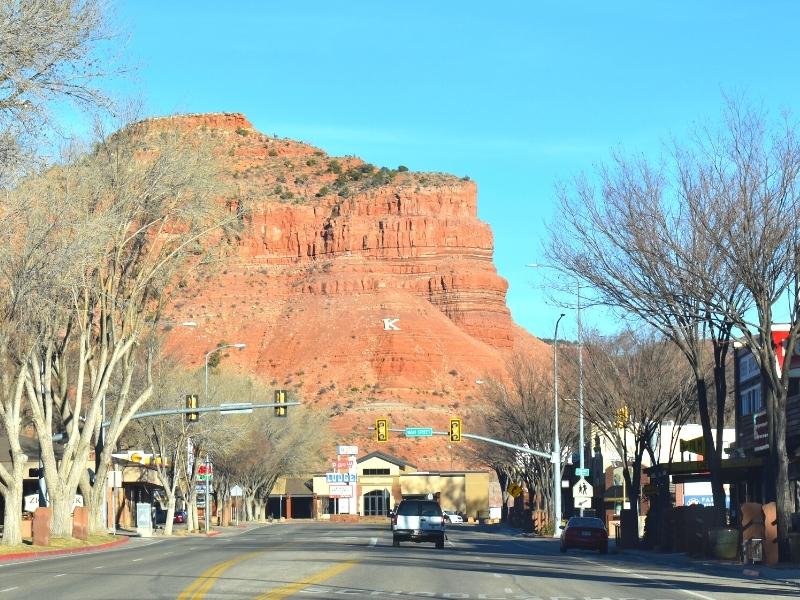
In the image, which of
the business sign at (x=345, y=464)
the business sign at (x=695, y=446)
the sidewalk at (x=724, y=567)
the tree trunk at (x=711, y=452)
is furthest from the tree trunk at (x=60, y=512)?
the business sign at (x=345, y=464)

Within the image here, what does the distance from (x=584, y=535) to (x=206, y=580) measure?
65.7 feet

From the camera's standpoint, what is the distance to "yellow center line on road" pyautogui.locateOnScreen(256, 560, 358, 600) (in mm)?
20278

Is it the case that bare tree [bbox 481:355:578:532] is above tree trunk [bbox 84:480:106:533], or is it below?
above

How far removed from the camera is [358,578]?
2505 centimetres

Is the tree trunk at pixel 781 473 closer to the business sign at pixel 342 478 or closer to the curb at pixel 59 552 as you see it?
the curb at pixel 59 552

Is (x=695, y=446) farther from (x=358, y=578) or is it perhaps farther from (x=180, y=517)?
(x=180, y=517)

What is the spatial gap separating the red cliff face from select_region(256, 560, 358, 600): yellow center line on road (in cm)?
10337

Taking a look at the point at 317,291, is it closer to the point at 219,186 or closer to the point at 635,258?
the point at 219,186

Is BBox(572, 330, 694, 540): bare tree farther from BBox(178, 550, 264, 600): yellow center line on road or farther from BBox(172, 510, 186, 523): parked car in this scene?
BBox(172, 510, 186, 523): parked car

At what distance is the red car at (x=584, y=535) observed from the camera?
41.0 m

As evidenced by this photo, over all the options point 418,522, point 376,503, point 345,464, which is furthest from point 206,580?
point 376,503

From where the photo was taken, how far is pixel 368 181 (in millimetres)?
186250

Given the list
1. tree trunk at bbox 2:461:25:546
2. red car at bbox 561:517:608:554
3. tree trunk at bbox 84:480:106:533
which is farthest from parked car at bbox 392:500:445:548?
tree trunk at bbox 84:480:106:533

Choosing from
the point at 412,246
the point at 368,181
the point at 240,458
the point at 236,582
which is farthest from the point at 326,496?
the point at 236,582
